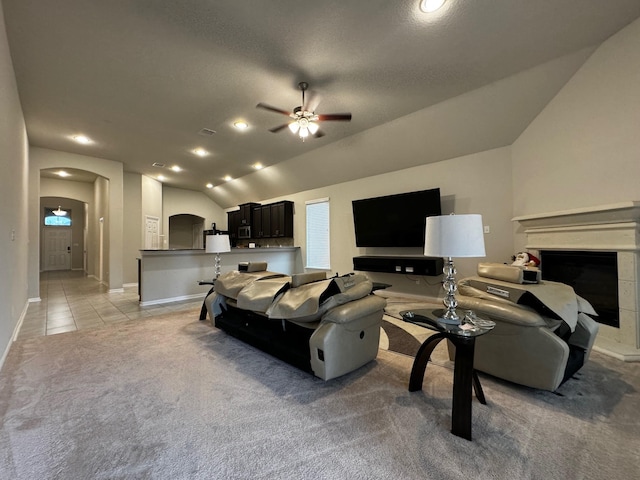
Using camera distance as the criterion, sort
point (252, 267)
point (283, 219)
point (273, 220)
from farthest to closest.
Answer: point (273, 220) → point (283, 219) → point (252, 267)

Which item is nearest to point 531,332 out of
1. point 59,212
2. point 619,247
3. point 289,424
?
point 289,424

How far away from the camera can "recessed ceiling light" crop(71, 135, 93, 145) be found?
5.07 m

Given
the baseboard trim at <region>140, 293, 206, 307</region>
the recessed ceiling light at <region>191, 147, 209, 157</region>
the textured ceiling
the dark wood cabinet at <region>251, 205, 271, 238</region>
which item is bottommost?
the baseboard trim at <region>140, 293, 206, 307</region>

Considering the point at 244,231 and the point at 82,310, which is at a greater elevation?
the point at 244,231

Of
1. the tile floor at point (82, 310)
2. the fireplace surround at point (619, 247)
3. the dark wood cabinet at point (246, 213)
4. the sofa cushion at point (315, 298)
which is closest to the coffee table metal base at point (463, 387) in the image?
the sofa cushion at point (315, 298)

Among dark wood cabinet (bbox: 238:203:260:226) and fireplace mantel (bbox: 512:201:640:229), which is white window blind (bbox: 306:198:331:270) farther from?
fireplace mantel (bbox: 512:201:640:229)

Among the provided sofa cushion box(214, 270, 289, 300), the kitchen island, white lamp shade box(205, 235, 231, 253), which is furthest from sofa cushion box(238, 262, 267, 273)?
the kitchen island

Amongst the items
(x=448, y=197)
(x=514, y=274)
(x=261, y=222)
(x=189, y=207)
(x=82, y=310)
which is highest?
(x=189, y=207)

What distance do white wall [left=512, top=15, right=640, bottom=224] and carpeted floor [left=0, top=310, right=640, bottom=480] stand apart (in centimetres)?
183

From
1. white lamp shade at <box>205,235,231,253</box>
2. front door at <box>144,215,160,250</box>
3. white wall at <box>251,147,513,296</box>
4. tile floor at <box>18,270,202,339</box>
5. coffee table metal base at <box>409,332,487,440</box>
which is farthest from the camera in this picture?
front door at <box>144,215,160,250</box>

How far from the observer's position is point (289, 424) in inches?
65.6

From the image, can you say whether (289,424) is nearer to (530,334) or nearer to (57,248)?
(530,334)

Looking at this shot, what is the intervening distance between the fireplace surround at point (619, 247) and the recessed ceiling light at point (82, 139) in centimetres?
777

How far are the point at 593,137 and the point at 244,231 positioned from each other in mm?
8188
